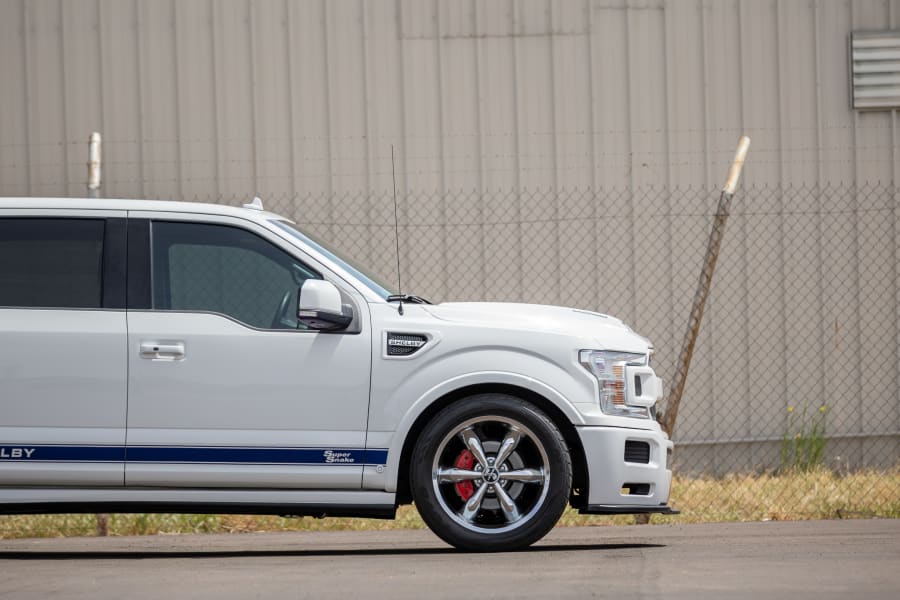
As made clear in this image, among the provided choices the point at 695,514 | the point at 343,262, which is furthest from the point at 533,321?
the point at 695,514

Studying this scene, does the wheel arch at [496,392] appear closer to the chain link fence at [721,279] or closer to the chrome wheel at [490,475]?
the chrome wheel at [490,475]

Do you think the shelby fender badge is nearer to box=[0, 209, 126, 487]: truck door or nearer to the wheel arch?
box=[0, 209, 126, 487]: truck door

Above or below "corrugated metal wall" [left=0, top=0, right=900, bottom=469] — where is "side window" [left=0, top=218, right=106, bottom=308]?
below

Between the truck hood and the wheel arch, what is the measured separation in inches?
12.9

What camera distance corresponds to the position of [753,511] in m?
10.0

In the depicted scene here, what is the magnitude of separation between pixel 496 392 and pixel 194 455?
5.15 feet

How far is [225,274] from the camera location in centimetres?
740

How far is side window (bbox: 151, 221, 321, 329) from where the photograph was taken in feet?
24.0

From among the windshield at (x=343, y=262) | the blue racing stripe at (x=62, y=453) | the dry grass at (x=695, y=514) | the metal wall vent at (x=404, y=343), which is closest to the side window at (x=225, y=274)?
the windshield at (x=343, y=262)

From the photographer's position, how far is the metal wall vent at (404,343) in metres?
7.25

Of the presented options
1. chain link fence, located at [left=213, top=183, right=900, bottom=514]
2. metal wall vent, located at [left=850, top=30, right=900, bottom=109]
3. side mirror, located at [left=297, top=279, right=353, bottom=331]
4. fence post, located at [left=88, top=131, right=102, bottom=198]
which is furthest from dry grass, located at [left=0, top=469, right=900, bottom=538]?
metal wall vent, located at [left=850, top=30, right=900, bottom=109]

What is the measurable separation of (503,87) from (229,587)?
6895 mm

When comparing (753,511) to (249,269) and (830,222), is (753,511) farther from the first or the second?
(249,269)

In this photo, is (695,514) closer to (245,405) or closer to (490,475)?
(490,475)
